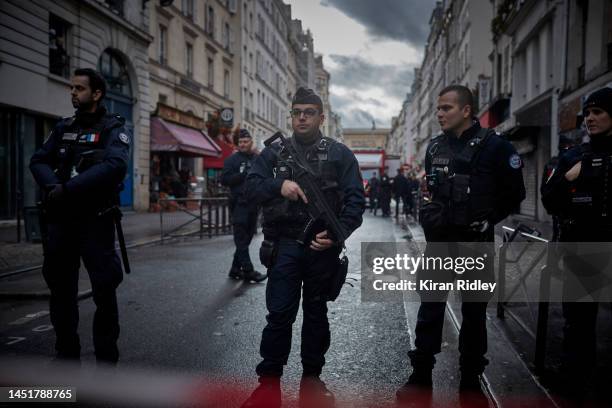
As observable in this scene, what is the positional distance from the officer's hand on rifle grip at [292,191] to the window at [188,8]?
996 inches

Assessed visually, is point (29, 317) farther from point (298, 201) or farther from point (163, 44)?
point (163, 44)

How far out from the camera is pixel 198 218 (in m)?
12.8

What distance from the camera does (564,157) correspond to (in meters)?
3.32

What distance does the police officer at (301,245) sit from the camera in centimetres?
304

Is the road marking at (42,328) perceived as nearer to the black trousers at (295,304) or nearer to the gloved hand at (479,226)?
the black trousers at (295,304)

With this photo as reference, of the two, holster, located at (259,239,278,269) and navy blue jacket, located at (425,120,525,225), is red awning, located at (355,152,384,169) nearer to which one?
navy blue jacket, located at (425,120,525,225)

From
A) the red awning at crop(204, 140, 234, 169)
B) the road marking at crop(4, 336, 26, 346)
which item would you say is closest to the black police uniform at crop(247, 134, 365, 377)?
the road marking at crop(4, 336, 26, 346)

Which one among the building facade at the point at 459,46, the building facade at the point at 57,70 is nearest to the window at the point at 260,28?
the building facade at the point at 459,46

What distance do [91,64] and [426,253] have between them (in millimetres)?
16403

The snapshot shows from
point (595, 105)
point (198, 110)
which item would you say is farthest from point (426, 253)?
point (198, 110)

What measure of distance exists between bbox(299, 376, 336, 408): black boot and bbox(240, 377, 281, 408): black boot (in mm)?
150

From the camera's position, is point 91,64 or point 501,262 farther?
point 91,64

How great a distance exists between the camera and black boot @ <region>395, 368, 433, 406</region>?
3.09 m

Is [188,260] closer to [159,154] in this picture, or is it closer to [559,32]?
[559,32]
